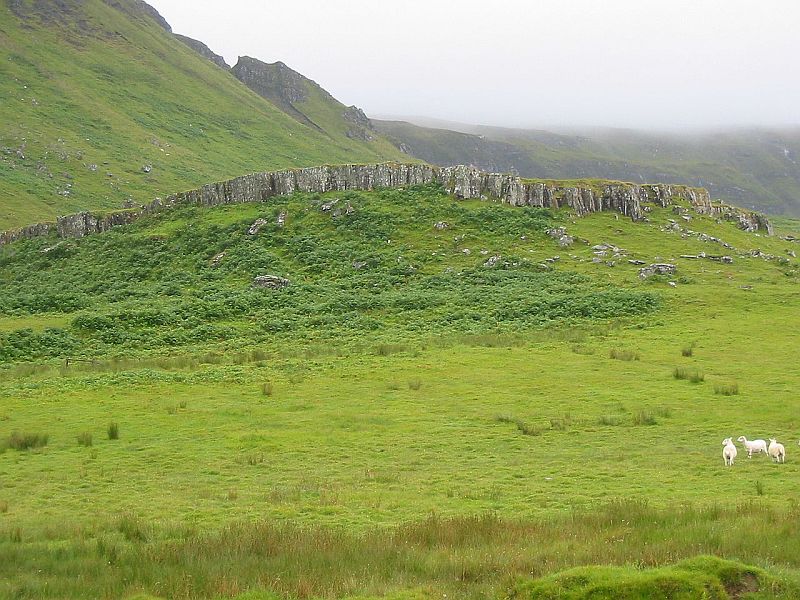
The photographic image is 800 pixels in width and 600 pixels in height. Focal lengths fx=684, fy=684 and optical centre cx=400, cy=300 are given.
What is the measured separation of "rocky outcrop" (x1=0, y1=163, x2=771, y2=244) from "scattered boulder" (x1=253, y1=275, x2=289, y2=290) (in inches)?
642

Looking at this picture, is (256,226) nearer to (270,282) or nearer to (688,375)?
(270,282)

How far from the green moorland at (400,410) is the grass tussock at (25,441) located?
85 mm

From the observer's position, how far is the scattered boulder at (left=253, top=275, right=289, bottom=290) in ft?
156

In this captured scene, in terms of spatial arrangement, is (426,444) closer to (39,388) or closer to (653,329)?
(39,388)

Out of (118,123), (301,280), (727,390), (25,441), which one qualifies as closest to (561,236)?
(301,280)

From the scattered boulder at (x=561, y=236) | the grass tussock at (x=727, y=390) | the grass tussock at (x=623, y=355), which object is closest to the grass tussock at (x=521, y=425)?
the grass tussock at (x=727, y=390)

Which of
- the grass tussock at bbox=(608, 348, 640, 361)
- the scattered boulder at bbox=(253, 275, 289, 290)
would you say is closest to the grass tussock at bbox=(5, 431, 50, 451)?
the grass tussock at bbox=(608, 348, 640, 361)

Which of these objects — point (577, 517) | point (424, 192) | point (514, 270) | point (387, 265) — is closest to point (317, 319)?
point (387, 265)

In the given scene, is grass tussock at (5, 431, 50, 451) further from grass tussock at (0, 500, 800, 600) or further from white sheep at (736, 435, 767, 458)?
white sheep at (736, 435, 767, 458)

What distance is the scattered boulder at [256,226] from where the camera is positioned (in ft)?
186

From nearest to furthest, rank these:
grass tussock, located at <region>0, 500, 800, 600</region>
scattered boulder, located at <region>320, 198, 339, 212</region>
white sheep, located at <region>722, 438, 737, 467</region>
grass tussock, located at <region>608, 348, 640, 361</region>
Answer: grass tussock, located at <region>0, 500, 800, 600</region> < white sheep, located at <region>722, 438, 737, 467</region> < grass tussock, located at <region>608, 348, 640, 361</region> < scattered boulder, located at <region>320, 198, 339, 212</region>

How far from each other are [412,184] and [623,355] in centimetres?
3375

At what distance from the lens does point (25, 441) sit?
21328 millimetres

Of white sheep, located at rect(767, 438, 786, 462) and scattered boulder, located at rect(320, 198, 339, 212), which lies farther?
scattered boulder, located at rect(320, 198, 339, 212)
